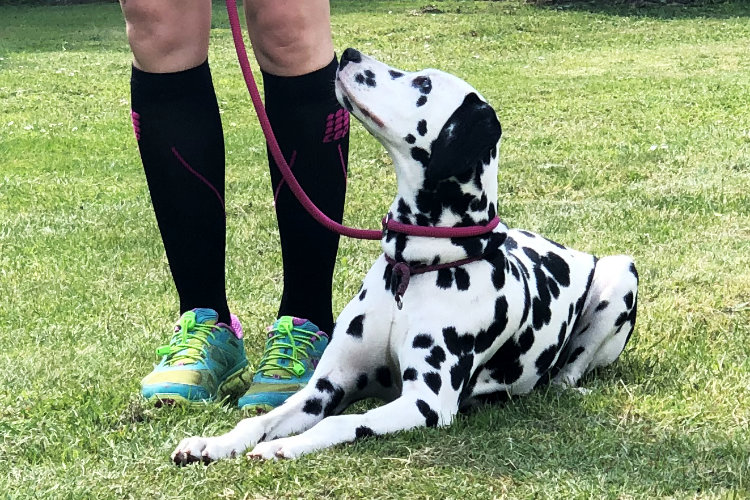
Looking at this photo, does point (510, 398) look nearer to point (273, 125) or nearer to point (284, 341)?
point (284, 341)

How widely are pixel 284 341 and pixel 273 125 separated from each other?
704mm

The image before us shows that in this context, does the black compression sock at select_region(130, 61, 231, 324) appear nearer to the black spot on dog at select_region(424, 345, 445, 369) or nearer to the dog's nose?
the dog's nose

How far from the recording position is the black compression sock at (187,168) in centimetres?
350

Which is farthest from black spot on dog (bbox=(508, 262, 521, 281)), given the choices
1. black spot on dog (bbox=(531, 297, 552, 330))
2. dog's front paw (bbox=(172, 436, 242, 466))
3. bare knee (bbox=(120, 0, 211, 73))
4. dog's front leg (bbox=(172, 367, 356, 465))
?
bare knee (bbox=(120, 0, 211, 73))

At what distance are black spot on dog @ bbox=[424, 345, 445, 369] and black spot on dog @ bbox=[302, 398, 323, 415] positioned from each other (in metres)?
0.36

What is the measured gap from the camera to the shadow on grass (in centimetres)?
1920

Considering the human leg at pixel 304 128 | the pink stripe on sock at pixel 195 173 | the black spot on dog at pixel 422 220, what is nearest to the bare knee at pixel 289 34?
the human leg at pixel 304 128

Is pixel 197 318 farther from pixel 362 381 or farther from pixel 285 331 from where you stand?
pixel 362 381

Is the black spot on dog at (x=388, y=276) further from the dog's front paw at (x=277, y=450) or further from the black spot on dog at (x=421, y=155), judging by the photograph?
Result: the dog's front paw at (x=277, y=450)

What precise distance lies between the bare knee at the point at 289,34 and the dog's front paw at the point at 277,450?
124cm

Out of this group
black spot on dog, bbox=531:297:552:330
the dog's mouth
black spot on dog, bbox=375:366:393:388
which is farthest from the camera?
black spot on dog, bbox=531:297:552:330

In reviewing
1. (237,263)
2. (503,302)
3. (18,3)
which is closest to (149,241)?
Result: (237,263)

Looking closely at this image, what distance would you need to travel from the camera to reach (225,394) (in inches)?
141

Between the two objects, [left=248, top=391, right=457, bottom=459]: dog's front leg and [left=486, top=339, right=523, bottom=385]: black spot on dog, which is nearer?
[left=248, top=391, right=457, bottom=459]: dog's front leg
